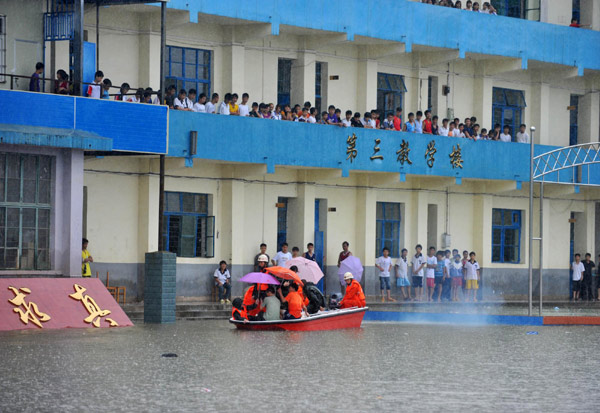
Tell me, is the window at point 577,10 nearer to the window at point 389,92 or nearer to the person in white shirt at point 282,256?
the window at point 389,92

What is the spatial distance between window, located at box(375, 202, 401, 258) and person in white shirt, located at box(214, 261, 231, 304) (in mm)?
7481

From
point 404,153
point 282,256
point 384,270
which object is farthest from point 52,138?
point 404,153

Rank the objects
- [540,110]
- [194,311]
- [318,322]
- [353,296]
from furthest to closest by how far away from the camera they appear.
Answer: [540,110]
[194,311]
[353,296]
[318,322]

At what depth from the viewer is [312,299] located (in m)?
26.4

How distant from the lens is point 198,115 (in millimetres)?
31688

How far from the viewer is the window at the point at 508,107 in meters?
43.1

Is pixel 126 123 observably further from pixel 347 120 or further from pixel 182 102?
pixel 347 120

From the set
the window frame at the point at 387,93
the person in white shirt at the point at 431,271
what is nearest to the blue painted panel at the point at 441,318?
the person in white shirt at the point at 431,271

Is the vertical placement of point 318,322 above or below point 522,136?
below

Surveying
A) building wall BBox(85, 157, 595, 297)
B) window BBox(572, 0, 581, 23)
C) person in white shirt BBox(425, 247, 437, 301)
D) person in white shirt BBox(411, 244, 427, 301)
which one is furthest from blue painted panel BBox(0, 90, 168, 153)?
window BBox(572, 0, 581, 23)

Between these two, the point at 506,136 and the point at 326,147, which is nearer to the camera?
the point at 326,147

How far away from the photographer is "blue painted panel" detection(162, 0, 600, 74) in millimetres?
33531

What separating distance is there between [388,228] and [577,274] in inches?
320

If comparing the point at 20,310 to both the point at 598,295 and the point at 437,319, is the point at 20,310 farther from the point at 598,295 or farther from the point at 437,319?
the point at 598,295
